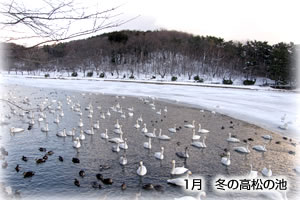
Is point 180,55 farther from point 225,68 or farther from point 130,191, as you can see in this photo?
point 130,191

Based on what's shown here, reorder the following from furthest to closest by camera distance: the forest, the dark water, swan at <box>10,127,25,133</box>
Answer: the forest → swan at <box>10,127,25,133</box> → the dark water

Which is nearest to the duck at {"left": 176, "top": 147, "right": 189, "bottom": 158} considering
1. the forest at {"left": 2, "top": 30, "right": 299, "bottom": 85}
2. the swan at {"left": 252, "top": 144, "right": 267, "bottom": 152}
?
the swan at {"left": 252, "top": 144, "right": 267, "bottom": 152}

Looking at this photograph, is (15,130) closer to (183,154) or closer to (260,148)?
(183,154)

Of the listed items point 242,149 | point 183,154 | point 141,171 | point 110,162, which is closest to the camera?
point 141,171

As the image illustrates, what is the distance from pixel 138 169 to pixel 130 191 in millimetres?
1032

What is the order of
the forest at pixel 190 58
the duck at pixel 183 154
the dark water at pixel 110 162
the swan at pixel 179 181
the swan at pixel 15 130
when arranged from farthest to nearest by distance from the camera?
1. the forest at pixel 190 58
2. the swan at pixel 15 130
3. the duck at pixel 183 154
4. the swan at pixel 179 181
5. the dark water at pixel 110 162

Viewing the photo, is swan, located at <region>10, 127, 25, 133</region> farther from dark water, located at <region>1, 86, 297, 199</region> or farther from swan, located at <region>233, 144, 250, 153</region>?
swan, located at <region>233, 144, 250, 153</region>

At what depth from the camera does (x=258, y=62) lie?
56719 millimetres

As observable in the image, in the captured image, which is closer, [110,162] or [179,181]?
[179,181]

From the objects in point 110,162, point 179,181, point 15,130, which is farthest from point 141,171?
point 15,130

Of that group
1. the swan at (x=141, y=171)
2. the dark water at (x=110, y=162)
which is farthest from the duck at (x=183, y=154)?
the swan at (x=141, y=171)

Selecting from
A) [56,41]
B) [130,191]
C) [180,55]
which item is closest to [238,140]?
[130,191]

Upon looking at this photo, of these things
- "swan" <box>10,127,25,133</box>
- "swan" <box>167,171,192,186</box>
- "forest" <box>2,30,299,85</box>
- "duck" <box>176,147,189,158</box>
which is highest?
"forest" <box>2,30,299,85</box>

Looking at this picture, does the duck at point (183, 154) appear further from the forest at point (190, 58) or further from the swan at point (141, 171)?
the forest at point (190, 58)
